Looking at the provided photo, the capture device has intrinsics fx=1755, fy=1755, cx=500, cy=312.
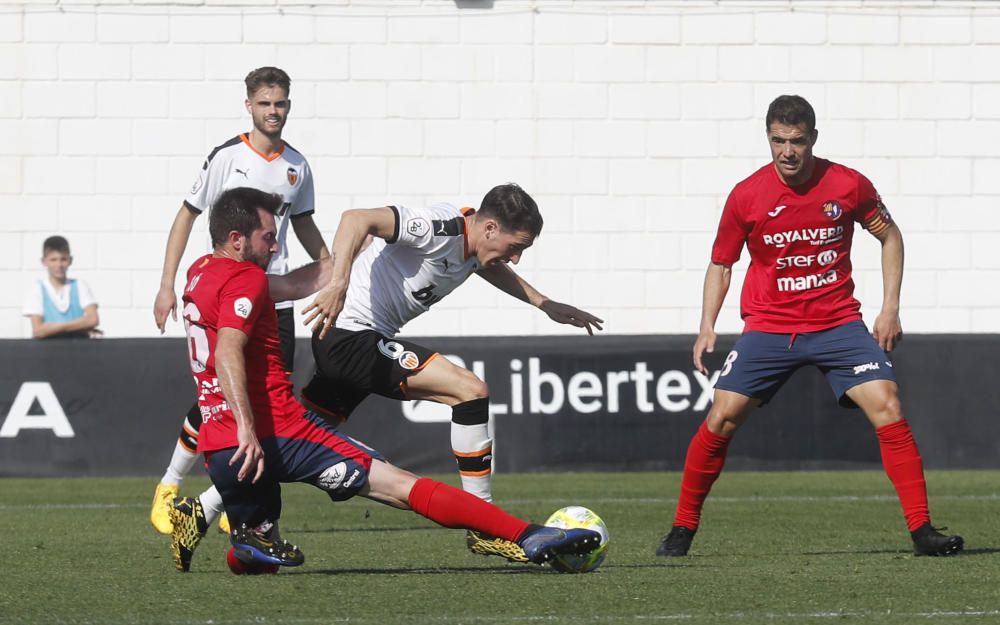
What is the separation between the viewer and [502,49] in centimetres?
1576

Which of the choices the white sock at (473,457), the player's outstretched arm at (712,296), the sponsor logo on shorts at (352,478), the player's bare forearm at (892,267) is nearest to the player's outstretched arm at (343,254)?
the sponsor logo on shorts at (352,478)

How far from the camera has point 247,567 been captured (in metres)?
6.73

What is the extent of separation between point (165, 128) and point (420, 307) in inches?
326

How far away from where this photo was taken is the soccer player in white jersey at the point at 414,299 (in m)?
7.29

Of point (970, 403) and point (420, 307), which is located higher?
point (420, 307)

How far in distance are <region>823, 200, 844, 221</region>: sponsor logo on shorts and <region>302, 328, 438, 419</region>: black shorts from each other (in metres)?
1.79

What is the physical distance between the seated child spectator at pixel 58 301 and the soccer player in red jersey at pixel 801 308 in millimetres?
7911

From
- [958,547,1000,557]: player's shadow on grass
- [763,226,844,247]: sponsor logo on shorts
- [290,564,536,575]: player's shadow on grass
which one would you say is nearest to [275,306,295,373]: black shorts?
[290,564,536,575]: player's shadow on grass

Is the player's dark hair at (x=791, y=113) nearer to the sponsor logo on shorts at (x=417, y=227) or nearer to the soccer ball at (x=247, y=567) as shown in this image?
the sponsor logo on shorts at (x=417, y=227)

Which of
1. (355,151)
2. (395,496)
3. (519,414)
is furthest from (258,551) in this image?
(355,151)

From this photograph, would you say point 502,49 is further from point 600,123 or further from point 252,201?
point 252,201

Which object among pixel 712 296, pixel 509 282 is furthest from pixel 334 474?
pixel 712 296

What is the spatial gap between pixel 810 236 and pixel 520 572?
6.29ft

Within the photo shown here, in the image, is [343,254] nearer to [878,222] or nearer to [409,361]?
[409,361]
